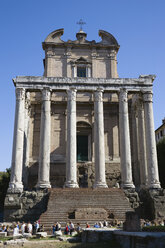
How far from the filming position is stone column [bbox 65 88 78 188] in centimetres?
2336

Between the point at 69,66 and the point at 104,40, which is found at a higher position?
the point at 104,40

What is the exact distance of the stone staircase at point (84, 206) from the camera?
18531 mm

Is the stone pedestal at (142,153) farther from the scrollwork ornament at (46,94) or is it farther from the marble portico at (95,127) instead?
the scrollwork ornament at (46,94)

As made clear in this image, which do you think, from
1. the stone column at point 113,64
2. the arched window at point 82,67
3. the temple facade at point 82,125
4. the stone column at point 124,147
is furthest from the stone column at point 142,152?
the arched window at point 82,67

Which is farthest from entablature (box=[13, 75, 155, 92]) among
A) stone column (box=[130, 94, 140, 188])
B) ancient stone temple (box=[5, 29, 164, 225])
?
stone column (box=[130, 94, 140, 188])

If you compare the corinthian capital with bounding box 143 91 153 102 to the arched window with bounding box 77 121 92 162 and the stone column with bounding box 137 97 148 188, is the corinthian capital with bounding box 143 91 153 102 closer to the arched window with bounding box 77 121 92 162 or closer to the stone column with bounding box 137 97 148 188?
the stone column with bounding box 137 97 148 188

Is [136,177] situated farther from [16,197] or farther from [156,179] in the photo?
[16,197]

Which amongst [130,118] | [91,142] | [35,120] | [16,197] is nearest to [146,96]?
[130,118]

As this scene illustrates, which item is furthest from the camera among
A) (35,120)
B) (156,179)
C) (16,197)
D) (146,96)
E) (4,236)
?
(35,120)

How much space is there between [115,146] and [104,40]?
1242 centimetres

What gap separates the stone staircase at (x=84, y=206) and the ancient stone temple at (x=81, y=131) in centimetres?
14

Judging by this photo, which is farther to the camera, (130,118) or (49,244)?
(130,118)

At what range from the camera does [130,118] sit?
30.1 m

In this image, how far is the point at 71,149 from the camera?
24.0m
